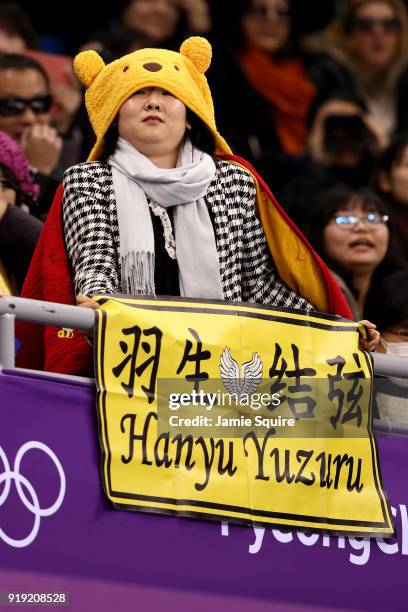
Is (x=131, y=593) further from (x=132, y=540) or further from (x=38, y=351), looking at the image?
(x=38, y=351)

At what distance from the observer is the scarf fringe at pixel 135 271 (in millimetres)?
5637

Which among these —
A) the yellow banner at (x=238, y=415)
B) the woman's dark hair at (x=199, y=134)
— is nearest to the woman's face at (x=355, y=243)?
the woman's dark hair at (x=199, y=134)

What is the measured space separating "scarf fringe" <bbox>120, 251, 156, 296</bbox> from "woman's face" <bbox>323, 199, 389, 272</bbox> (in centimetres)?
216

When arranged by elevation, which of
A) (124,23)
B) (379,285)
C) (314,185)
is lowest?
(379,285)

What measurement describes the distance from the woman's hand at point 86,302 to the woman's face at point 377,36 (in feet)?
19.1

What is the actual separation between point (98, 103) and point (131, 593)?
69.5 inches

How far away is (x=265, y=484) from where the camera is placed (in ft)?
17.8

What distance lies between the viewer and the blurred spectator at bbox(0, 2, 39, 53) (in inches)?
358

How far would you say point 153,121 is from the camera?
5898 millimetres

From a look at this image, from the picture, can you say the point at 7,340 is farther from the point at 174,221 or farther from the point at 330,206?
the point at 330,206

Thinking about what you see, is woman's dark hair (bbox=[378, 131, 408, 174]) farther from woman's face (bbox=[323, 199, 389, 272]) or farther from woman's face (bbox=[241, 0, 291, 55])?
woman's face (bbox=[241, 0, 291, 55])

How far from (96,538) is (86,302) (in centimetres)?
69

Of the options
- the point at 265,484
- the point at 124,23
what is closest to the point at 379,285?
the point at 265,484

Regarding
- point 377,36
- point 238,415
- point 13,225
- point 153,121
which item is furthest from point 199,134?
point 377,36
